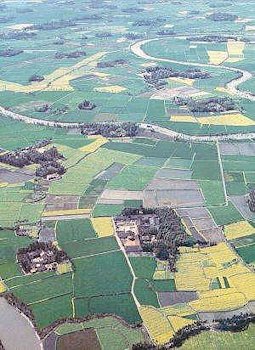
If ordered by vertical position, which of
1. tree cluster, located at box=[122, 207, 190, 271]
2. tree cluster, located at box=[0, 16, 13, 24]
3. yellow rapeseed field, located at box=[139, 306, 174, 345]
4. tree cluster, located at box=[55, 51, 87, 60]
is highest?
tree cluster, located at box=[122, 207, 190, 271]

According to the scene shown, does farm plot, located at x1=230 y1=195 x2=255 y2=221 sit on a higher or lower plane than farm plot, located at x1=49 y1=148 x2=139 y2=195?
higher

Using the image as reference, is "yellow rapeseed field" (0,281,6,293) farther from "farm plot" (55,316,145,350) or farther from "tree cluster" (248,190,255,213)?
"tree cluster" (248,190,255,213)

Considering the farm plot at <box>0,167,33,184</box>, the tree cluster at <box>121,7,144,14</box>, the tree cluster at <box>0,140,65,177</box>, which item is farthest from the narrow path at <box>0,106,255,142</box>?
the tree cluster at <box>121,7,144,14</box>

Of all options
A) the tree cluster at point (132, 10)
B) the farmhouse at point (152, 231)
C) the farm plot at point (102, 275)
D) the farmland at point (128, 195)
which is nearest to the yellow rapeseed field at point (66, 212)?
the farmland at point (128, 195)

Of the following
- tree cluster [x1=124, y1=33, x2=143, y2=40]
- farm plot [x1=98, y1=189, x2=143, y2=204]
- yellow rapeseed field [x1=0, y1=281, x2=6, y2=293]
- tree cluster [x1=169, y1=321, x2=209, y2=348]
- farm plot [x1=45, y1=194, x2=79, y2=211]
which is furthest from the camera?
tree cluster [x1=124, y1=33, x2=143, y2=40]

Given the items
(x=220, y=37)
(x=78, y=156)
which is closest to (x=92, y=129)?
(x=78, y=156)

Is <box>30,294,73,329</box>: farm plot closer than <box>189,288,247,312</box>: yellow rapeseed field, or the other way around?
<box>30,294,73,329</box>: farm plot
